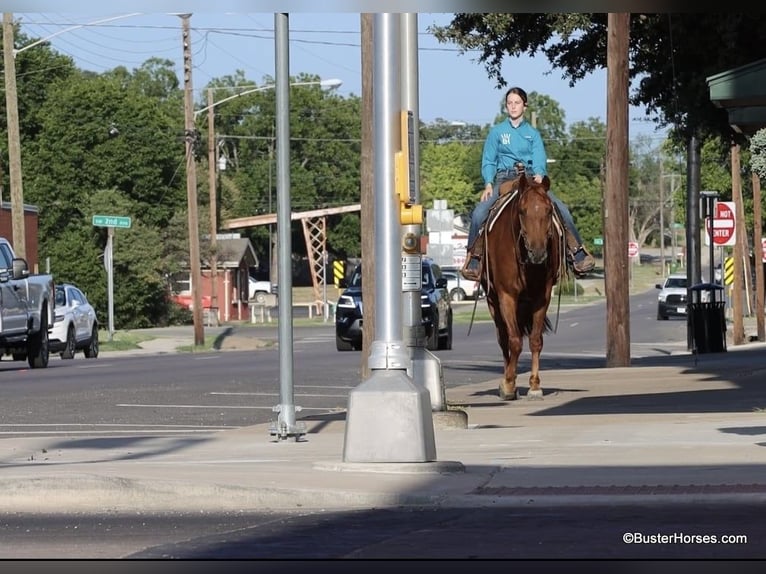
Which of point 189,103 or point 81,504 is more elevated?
point 189,103

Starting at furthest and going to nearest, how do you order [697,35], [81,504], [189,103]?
[189,103] < [697,35] < [81,504]

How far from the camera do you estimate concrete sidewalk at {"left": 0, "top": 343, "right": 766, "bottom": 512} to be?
10.4 metres

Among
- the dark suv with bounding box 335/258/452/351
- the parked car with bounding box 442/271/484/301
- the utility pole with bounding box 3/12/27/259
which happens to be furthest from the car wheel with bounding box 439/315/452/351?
the parked car with bounding box 442/271/484/301

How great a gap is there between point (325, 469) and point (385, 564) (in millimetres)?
3571

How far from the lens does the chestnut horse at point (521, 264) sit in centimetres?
1767

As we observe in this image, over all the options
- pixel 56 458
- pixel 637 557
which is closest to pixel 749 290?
pixel 56 458

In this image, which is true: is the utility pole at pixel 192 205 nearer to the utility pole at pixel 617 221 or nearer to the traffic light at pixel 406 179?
the utility pole at pixel 617 221

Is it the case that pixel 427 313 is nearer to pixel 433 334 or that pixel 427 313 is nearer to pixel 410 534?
pixel 433 334

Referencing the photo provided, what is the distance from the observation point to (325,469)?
11617 millimetres

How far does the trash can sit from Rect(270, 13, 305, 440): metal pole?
19790 millimetres

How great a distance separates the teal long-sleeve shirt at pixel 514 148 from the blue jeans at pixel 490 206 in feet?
0.58

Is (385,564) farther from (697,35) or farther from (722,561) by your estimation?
(697,35)

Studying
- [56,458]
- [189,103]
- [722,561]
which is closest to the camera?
[722,561]

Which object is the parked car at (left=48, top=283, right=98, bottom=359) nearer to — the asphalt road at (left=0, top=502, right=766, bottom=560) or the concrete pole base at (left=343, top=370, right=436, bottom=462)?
the concrete pole base at (left=343, top=370, right=436, bottom=462)
